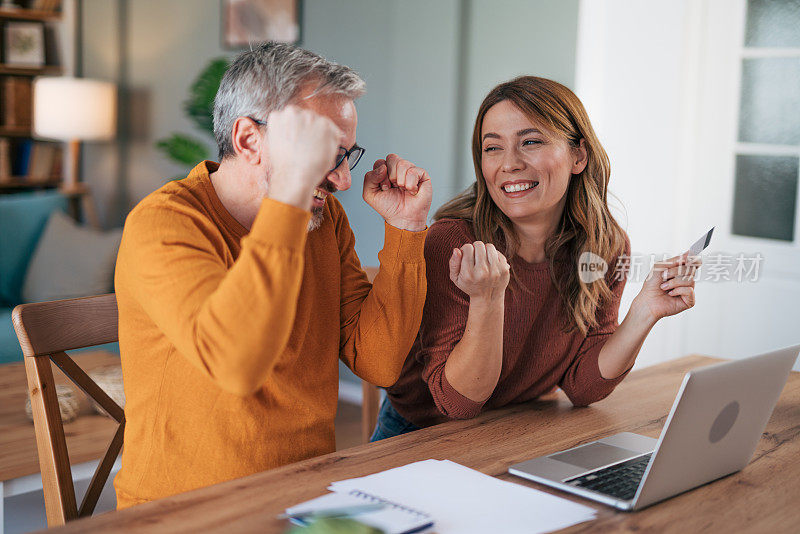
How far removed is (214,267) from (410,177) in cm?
48

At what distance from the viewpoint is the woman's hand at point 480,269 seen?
132cm

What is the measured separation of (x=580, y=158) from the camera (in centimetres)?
171

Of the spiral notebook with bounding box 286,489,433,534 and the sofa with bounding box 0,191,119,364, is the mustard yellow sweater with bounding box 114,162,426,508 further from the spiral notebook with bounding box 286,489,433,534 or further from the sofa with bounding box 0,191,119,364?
the sofa with bounding box 0,191,119,364

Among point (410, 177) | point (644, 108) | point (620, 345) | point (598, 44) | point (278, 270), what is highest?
point (598, 44)

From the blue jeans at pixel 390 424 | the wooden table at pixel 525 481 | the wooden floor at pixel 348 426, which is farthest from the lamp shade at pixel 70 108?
the wooden table at pixel 525 481

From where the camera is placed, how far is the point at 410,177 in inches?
57.8

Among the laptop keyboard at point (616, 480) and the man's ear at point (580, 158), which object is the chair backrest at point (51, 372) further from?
the man's ear at point (580, 158)

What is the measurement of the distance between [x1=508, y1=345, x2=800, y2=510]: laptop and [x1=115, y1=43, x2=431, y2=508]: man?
1.29 ft

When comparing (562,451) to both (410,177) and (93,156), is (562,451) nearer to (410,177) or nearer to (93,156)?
(410,177)

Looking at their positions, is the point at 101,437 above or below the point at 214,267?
below

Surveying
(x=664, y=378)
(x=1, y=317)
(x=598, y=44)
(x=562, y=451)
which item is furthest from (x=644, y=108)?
(x=1, y=317)

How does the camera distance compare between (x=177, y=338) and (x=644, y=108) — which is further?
(x=644, y=108)

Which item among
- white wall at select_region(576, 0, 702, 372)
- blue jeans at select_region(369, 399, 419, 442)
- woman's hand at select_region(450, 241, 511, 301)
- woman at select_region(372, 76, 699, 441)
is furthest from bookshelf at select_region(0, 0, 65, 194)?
woman's hand at select_region(450, 241, 511, 301)

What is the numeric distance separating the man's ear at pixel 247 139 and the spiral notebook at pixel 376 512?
551mm
